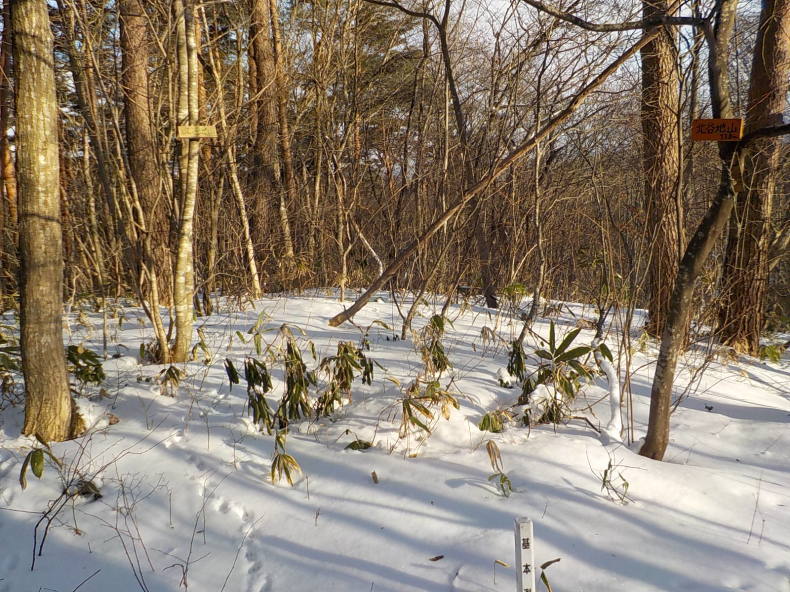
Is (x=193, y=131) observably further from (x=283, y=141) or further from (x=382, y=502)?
(x=283, y=141)

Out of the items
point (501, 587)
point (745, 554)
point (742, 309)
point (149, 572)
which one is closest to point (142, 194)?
point (149, 572)

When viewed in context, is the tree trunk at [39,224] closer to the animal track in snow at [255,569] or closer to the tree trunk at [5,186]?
the animal track in snow at [255,569]

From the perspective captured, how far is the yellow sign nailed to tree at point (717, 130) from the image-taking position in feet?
6.81

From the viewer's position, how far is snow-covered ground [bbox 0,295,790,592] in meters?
2.01

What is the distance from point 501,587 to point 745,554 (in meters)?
0.97

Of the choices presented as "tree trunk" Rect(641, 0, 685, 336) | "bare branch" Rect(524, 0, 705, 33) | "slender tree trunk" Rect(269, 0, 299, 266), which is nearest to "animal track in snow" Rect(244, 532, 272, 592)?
"tree trunk" Rect(641, 0, 685, 336)

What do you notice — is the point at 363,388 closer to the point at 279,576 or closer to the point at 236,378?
the point at 236,378

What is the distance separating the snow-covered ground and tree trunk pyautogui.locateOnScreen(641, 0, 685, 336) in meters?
1.18

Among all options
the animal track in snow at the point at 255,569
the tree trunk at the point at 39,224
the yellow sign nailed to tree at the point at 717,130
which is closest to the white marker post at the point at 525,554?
the animal track in snow at the point at 255,569

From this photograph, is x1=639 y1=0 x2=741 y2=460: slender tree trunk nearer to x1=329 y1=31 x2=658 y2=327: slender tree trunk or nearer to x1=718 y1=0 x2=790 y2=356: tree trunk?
x1=329 y1=31 x2=658 y2=327: slender tree trunk

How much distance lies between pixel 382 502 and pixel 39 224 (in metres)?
2.32

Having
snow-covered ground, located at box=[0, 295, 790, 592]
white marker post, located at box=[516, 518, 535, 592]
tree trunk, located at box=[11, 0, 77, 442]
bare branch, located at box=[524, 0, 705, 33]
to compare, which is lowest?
snow-covered ground, located at box=[0, 295, 790, 592]

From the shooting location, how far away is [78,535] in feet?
7.55

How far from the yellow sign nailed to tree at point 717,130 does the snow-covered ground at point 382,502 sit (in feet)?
5.17
